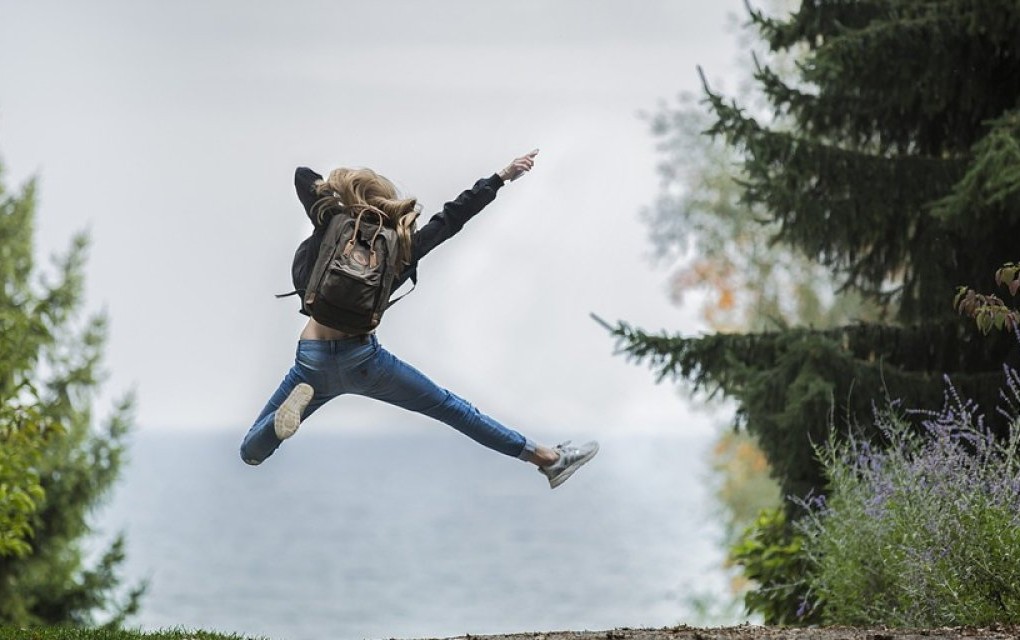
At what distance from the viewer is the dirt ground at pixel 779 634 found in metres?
6.05

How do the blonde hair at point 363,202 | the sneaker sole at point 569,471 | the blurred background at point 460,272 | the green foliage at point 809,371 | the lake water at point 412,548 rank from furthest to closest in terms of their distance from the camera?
1. the blurred background at point 460,272
2. the lake water at point 412,548
3. the green foliage at point 809,371
4. the sneaker sole at point 569,471
5. the blonde hair at point 363,202

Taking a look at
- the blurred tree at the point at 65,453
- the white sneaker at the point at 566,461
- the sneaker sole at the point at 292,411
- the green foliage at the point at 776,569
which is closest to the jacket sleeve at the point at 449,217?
the sneaker sole at the point at 292,411

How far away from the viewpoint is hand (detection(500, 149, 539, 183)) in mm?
6398

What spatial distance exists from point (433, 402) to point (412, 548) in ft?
193

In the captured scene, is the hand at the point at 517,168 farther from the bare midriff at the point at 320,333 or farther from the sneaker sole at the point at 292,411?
the sneaker sole at the point at 292,411

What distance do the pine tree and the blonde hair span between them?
352 centimetres

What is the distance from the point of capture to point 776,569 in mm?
9406

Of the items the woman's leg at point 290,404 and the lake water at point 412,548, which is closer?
the woman's leg at point 290,404

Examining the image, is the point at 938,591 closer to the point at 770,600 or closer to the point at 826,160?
the point at 770,600

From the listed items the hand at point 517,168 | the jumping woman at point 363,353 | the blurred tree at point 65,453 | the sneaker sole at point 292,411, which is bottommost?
the sneaker sole at point 292,411

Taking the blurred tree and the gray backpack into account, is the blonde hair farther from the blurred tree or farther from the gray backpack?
the blurred tree

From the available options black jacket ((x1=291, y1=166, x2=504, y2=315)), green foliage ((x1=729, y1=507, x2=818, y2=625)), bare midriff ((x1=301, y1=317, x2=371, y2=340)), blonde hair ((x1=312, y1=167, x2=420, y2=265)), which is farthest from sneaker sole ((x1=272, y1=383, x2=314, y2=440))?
green foliage ((x1=729, y1=507, x2=818, y2=625))

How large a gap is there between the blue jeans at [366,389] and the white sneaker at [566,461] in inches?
8.3

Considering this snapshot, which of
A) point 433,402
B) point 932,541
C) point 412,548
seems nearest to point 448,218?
point 433,402
